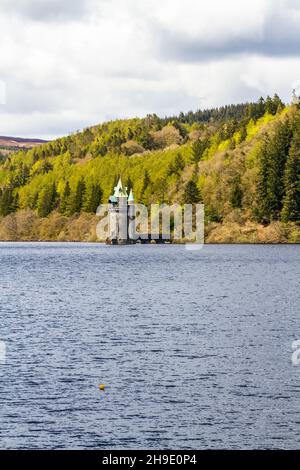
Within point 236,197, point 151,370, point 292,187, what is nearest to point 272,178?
point 292,187

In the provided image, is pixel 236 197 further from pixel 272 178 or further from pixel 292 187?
pixel 292 187

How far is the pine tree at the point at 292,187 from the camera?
17912 centimetres

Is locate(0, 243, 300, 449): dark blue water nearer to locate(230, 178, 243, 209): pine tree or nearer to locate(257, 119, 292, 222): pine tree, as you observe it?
locate(257, 119, 292, 222): pine tree

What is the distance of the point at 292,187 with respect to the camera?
18200cm

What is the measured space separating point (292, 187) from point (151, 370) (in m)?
147

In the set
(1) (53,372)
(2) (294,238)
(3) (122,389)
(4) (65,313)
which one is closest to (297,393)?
(3) (122,389)

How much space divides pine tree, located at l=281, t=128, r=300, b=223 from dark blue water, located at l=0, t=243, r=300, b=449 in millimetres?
103771

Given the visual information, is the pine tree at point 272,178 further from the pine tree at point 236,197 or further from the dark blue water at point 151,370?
the dark blue water at point 151,370

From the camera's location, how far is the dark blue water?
29.5m

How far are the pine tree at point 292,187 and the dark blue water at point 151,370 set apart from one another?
104m

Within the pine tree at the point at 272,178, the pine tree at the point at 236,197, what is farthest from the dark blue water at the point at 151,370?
the pine tree at the point at 236,197

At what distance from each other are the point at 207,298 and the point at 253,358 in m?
30.1

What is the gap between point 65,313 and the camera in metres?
61.4

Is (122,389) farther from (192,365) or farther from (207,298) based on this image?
(207,298)
